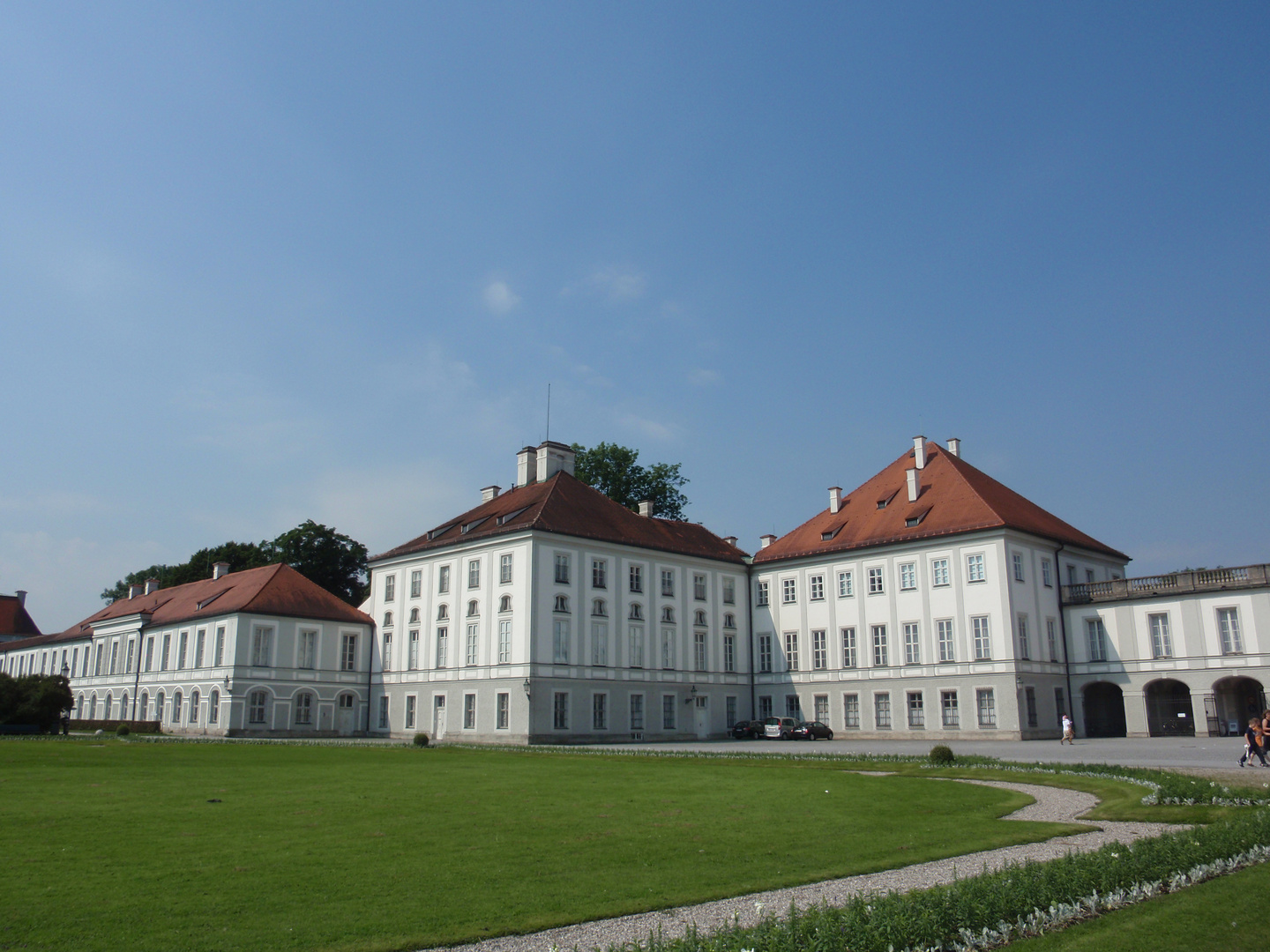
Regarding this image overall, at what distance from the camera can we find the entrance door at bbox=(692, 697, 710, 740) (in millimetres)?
55188

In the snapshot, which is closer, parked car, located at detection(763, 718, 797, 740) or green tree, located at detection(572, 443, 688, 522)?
parked car, located at detection(763, 718, 797, 740)

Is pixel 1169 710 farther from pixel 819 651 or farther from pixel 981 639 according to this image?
pixel 819 651

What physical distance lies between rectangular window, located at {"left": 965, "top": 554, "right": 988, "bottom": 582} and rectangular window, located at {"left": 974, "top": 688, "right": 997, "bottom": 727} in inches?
211

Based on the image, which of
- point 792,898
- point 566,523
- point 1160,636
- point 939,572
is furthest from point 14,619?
point 792,898

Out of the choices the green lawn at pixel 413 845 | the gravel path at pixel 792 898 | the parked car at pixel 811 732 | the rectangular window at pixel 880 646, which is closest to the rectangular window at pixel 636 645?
the parked car at pixel 811 732

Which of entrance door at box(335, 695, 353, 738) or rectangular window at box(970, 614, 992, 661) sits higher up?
rectangular window at box(970, 614, 992, 661)

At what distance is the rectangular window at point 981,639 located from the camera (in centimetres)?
4812

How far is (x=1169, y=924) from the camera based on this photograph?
9062mm

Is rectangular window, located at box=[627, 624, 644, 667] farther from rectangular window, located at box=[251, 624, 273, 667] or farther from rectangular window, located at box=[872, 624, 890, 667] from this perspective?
rectangular window, located at box=[251, 624, 273, 667]

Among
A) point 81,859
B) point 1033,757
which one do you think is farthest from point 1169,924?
point 1033,757

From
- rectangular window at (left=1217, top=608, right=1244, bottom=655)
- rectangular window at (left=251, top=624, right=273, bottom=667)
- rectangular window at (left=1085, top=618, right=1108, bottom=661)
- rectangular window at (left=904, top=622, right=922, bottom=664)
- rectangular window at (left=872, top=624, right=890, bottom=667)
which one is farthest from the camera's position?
rectangular window at (left=251, top=624, right=273, bottom=667)

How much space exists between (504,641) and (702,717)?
1271 centimetres

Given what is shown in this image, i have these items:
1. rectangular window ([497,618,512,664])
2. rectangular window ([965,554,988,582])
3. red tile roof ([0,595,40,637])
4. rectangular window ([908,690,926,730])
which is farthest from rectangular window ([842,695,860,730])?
red tile roof ([0,595,40,637])

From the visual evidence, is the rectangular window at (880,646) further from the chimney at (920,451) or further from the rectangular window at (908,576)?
the chimney at (920,451)
